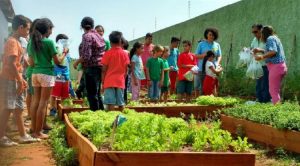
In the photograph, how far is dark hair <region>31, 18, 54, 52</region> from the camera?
7031 mm

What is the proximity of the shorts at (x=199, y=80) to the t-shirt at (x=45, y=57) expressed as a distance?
4662mm

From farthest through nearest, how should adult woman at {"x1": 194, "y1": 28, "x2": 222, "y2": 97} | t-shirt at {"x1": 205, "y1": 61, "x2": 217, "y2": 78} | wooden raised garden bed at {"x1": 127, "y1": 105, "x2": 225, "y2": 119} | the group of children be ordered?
adult woman at {"x1": 194, "y1": 28, "x2": 222, "y2": 97} → the group of children → t-shirt at {"x1": 205, "y1": 61, "x2": 217, "y2": 78} → wooden raised garden bed at {"x1": 127, "y1": 105, "x2": 225, "y2": 119}

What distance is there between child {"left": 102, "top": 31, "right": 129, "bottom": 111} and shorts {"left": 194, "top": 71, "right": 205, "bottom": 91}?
3319 mm

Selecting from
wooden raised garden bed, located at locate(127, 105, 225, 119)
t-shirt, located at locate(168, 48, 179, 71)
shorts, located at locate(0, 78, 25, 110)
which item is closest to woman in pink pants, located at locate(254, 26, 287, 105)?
wooden raised garden bed, located at locate(127, 105, 225, 119)

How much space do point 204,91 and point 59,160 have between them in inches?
241

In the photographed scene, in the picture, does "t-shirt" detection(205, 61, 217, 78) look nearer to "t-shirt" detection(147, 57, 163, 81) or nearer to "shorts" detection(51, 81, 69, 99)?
"t-shirt" detection(147, 57, 163, 81)

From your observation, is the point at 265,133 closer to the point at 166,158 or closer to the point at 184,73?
the point at 166,158

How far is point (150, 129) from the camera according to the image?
4.93m

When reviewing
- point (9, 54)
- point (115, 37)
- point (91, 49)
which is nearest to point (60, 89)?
Answer: point (91, 49)

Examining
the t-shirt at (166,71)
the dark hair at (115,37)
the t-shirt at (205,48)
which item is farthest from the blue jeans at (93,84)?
the t-shirt at (166,71)

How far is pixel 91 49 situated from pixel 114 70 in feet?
1.75

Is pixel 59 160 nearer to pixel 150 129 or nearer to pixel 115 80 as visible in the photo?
pixel 150 129

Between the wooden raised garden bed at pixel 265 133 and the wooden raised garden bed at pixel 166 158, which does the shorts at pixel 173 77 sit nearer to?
the wooden raised garden bed at pixel 265 133

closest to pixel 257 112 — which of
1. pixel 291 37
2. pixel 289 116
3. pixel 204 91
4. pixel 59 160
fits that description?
pixel 289 116
